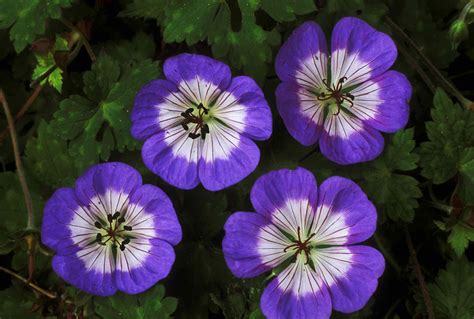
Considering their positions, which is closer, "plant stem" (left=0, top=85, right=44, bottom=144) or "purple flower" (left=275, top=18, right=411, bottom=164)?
"purple flower" (left=275, top=18, right=411, bottom=164)

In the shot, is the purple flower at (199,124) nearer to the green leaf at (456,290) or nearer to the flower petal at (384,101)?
the flower petal at (384,101)

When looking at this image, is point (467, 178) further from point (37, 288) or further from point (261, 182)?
point (37, 288)

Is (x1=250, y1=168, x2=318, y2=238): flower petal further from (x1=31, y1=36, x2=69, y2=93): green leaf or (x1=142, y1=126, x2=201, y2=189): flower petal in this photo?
(x1=31, y1=36, x2=69, y2=93): green leaf

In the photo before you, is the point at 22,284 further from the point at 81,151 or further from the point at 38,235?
the point at 81,151

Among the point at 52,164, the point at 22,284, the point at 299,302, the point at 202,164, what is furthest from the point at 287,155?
the point at 22,284

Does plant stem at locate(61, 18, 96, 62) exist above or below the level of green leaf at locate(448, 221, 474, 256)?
above

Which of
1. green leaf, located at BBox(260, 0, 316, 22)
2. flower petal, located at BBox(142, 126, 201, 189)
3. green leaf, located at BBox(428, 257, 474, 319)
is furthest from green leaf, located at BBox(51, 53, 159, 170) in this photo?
green leaf, located at BBox(428, 257, 474, 319)

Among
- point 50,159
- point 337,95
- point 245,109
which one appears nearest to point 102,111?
point 50,159
